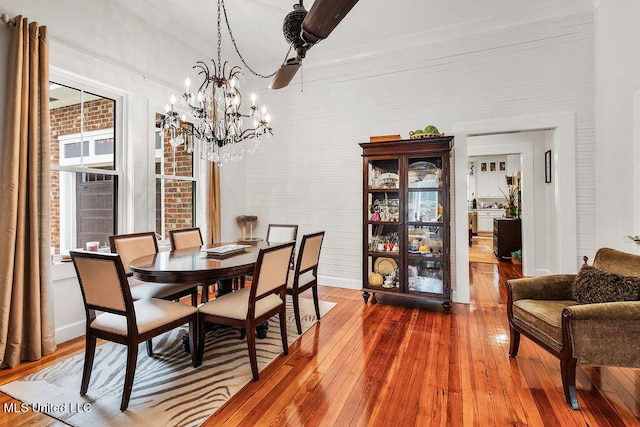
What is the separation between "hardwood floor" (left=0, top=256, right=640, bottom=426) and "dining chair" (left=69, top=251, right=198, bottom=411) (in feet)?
1.48

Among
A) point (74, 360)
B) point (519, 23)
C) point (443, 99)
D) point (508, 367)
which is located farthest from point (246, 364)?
point (519, 23)

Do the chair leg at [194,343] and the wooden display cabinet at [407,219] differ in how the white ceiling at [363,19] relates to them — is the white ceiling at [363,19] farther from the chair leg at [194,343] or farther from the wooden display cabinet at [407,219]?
the chair leg at [194,343]

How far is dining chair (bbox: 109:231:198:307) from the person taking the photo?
8.91ft

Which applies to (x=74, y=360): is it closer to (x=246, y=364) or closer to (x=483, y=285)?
(x=246, y=364)

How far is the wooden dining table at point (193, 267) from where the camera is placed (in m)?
2.12

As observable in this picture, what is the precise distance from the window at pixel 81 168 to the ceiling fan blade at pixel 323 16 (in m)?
2.80

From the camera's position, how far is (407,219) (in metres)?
3.65

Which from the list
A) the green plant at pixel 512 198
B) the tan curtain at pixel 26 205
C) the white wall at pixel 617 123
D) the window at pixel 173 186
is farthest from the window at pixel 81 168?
the green plant at pixel 512 198

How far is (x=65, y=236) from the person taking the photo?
3.09 m

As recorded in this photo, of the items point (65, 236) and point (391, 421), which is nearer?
point (391, 421)

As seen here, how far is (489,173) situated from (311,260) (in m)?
9.93

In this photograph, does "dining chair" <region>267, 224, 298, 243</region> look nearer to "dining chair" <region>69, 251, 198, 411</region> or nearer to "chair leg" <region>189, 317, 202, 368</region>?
"chair leg" <region>189, 317, 202, 368</region>

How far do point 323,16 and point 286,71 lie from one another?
2.99 feet

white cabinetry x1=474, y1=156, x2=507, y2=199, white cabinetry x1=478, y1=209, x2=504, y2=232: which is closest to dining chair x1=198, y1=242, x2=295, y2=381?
white cabinetry x1=478, y1=209, x2=504, y2=232
